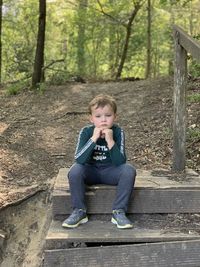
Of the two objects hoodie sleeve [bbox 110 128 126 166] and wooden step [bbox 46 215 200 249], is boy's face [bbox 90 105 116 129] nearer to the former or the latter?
hoodie sleeve [bbox 110 128 126 166]

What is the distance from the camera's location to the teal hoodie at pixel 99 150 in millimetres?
4199

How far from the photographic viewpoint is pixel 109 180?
14.2 ft

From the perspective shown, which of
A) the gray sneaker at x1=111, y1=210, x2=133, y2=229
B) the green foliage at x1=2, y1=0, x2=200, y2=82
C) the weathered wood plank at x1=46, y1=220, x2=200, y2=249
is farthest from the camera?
the green foliage at x1=2, y1=0, x2=200, y2=82

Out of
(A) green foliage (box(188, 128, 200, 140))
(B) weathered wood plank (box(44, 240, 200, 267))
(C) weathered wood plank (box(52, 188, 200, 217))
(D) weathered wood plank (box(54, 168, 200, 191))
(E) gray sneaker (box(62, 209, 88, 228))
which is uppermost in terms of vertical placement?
(A) green foliage (box(188, 128, 200, 140))

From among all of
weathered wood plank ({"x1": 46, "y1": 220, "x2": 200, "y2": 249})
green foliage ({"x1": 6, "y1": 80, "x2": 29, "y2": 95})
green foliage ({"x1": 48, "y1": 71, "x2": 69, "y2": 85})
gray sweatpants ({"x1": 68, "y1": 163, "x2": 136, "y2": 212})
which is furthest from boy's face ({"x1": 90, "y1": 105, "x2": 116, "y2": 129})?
green foliage ({"x1": 48, "y1": 71, "x2": 69, "y2": 85})

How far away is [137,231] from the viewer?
3928 millimetres

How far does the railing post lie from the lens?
189 inches

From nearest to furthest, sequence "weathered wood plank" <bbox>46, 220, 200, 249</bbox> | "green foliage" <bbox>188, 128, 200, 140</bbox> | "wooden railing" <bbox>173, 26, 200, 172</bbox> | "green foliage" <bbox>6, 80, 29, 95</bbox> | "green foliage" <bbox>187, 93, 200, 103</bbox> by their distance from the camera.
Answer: "weathered wood plank" <bbox>46, 220, 200, 249</bbox>
"wooden railing" <bbox>173, 26, 200, 172</bbox>
"green foliage" <bbox>188, 128, 200, 140</bbox>
"green foliage" <bbox>187, 93, 200, 103</bbox>
"green foliage" <bbox>6, 80, 29, 95</bbox>

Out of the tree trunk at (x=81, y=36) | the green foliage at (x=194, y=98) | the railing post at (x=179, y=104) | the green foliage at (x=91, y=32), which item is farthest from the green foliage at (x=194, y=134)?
the tree trunk at (x=81, y=36)

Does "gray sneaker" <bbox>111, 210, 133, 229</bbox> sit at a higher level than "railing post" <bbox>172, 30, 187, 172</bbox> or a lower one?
lower

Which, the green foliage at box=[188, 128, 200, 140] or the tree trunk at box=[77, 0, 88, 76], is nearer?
the green foliage at box=[188, 128, 200, 140]

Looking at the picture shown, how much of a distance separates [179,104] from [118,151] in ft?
3.43

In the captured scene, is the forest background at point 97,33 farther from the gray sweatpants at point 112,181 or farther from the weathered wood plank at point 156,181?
the gray sweatpants at point 112,181

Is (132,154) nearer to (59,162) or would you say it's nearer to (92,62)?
(59,162)
